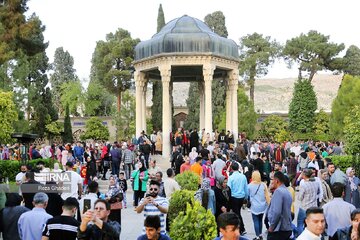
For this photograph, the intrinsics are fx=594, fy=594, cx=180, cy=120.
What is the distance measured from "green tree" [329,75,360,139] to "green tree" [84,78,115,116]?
27439 millimetres

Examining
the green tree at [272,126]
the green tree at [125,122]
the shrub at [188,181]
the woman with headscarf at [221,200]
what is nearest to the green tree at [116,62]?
the green tree at [125,122]

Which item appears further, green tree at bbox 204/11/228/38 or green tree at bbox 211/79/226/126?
green tree at bbox 204/11/228/38

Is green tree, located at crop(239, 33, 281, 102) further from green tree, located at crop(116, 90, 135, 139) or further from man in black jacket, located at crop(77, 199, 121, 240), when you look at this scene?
man in black jacket, located at crop(77, 199, 121, 240)

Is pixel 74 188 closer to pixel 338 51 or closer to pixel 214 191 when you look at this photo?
pixel 214 191

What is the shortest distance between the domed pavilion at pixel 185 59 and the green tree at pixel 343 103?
18.4m

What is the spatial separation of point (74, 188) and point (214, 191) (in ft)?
10.2

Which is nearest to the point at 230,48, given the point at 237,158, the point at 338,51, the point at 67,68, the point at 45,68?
the point at 237,158

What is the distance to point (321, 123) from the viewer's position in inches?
2133

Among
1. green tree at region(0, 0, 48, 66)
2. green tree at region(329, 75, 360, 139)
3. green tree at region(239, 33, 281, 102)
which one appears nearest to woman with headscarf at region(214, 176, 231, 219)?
green tree at region(0, 0, 48, 66)

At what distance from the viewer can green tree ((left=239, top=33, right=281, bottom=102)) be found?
199ft

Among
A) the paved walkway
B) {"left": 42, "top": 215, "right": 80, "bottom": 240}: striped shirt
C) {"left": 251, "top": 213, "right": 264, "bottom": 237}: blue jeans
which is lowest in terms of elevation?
the paved walkway

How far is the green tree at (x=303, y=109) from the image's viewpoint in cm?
5331

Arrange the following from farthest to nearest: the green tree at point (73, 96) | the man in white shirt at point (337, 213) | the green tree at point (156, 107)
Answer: the green tree at point (73, 96)
the green tree at point (156, 107)
the man in white shirt at point (337, 213)

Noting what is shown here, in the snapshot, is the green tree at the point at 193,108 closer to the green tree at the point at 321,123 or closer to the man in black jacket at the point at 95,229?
the green tree at the point at 321,123
